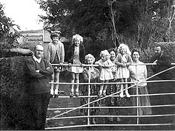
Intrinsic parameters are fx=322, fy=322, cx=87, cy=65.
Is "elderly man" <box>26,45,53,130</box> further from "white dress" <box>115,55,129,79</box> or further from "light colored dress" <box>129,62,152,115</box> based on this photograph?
"light colored dress" <box>129,62,152,115</box>

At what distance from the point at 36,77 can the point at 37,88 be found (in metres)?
0.19

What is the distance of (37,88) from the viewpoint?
553cm

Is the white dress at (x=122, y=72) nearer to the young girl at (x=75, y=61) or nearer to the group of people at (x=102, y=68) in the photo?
the group of people at (x=102, y=68)

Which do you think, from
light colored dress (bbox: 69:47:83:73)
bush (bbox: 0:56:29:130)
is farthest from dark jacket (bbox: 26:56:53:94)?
light colored dress (bbox: 69:47:83:73)

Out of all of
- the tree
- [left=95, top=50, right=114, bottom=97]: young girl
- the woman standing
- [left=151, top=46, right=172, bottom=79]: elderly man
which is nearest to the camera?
[left=95, top=50, right=114, bottom=97]: young girl

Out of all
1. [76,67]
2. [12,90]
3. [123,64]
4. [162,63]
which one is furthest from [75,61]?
[162,63]

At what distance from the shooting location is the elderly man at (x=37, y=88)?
18.1ft

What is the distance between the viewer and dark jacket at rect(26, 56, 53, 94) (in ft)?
17.9

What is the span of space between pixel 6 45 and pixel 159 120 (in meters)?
3.92

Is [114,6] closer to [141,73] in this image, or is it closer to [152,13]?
[152,13]

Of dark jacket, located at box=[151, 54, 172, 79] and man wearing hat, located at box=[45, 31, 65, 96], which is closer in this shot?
man wearing hat, located at box=[45, 31, 65, 96]

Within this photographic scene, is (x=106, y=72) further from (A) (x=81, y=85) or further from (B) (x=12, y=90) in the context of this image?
(B) (x=12, y=90)

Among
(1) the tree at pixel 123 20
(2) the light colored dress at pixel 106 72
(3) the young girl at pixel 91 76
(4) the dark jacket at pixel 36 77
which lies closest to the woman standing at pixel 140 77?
(2) the light colored dress at pixel 106 72

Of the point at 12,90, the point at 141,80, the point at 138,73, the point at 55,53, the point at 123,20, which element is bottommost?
the point at 12,90
